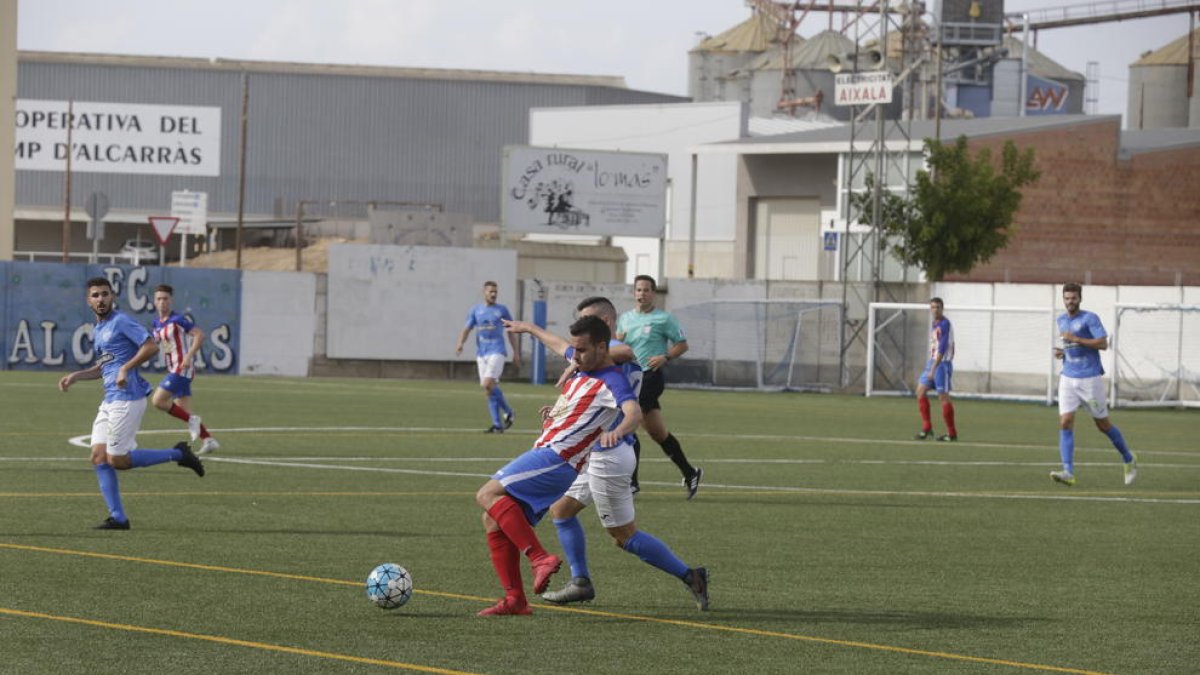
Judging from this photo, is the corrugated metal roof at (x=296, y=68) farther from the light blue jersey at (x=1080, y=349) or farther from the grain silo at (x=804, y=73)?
the light blue jersey at (x=1080, y=349)

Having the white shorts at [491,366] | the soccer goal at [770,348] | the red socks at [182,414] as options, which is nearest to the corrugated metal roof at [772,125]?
the soccer goal at [770,348]

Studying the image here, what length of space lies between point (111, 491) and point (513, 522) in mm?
5190

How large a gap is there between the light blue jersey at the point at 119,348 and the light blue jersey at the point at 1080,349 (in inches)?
408

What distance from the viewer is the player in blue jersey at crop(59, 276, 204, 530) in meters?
14.4

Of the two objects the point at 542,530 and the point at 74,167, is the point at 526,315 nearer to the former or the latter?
the point at 542,530

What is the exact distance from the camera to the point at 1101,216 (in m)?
61.3

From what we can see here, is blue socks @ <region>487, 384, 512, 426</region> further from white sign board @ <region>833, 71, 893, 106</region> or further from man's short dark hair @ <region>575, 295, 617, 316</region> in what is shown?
white sign board @ <region>833, 71, 893, 106</region>

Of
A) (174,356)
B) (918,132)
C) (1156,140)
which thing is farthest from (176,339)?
(1156,140)

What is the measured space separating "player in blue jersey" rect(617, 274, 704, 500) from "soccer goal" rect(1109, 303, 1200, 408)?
2504cm

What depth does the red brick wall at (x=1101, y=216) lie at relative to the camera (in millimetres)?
60500

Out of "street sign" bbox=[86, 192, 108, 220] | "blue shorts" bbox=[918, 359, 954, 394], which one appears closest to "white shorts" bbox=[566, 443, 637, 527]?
"blue shorts" bbox=[918, 359, 954, 394]

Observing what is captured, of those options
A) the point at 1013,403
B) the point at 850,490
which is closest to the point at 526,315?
the point at 1013,403

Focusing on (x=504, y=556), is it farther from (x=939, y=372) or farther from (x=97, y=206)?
(x=97, y=206)

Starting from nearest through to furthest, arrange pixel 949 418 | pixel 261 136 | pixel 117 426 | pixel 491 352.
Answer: pixel 117 426 < pixel 491 352 < pixel 949 418 < pixel 261 136
